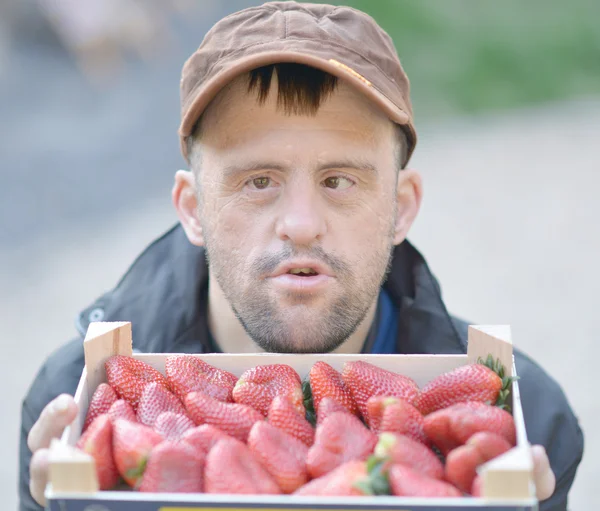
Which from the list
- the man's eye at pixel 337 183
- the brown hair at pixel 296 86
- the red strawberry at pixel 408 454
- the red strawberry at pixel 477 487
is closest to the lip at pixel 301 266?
the man's eye at pixel 337 183

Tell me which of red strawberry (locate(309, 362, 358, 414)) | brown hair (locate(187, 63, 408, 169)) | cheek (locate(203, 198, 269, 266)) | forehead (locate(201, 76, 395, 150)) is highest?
brown hair (locate(187, 63, 408, 169))

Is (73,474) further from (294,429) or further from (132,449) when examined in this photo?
(294,429)

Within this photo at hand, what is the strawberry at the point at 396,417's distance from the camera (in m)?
1.50

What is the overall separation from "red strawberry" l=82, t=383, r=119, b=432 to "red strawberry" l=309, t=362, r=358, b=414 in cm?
34

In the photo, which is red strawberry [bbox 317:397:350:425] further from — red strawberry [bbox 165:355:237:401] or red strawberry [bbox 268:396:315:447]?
red strawberry [bbox 165:355:237:401]

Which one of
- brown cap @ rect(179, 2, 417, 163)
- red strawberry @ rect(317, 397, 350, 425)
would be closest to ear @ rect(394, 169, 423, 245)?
brown cap @ rect(179, 2, 417, 163)

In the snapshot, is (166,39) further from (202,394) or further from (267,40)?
(202,394)

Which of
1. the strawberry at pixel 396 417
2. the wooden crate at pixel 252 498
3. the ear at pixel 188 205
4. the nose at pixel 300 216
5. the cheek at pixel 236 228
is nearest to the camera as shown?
the wooden crate at pixel 252 498

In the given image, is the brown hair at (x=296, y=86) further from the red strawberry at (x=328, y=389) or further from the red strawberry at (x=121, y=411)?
the red strawberry at (x=121, y=411)

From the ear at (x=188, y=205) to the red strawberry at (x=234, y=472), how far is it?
86 cm

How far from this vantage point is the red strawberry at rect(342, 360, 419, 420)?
5.31 ft

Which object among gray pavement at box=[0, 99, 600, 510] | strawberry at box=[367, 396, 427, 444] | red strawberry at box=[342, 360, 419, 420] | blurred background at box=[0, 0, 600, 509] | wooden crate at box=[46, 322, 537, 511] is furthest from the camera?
blurred background at box=[0, 0, 600, 509]

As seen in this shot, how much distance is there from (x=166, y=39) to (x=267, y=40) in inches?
234

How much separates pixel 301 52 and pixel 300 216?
0.33m
